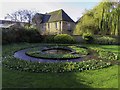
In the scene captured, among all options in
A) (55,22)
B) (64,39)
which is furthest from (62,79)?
(55,22)

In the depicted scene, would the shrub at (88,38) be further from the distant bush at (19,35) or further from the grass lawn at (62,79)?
the grass lawn at (62,79)

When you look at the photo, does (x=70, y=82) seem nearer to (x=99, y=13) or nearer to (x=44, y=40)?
(x=44, y=40)

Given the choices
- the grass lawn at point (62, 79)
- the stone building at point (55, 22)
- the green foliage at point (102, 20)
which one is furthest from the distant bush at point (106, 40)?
the stone building at point (55, 22)

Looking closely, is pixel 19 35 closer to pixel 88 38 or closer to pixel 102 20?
pixel 88 38

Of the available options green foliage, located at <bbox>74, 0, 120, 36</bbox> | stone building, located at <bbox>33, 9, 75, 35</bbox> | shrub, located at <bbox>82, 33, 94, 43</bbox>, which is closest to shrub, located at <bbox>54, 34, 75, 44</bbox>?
shrub, located at <bbox>82, 33, 94, 43</bbox>

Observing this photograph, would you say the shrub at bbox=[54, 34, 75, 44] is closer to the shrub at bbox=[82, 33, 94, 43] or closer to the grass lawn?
the shrub at bbox=[82, 33, 94, 43]

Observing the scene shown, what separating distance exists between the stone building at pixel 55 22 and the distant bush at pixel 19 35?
13524mm

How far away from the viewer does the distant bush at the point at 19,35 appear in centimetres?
2142

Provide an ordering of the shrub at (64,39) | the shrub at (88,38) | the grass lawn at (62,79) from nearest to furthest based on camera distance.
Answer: the grass lawn at (62,79)
the shrub at (64,39)
the shrub at (88,38)

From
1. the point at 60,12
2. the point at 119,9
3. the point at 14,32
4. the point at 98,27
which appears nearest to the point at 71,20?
the point at 60,12

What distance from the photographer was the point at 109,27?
26328 millimetres

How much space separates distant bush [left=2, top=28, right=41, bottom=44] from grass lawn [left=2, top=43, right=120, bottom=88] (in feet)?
44.3

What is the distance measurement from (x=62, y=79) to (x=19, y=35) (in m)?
17.0

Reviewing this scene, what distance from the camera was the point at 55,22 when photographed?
41.2m
